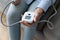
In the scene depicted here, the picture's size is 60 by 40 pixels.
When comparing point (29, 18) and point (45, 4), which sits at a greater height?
point (45, 4)

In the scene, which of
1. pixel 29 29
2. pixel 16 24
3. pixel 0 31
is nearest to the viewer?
pixel 29 29

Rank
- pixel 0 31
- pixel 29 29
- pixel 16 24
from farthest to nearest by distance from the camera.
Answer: pixel 0 31
pixel 16 24
pixel 29 29

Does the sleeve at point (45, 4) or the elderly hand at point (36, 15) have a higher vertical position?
the sleeve at point (45, 4)

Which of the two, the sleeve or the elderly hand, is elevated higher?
the sleeve

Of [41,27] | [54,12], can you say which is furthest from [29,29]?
[54,12]

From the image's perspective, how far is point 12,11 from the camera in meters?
1.01

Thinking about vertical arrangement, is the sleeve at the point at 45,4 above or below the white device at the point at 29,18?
above

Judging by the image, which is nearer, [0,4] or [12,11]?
[12,11]

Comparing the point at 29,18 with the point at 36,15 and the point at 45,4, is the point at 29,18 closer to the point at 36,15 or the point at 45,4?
the point at 36,15

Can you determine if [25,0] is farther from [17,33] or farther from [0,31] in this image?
[0,31]

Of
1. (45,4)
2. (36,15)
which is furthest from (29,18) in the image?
(45,4)

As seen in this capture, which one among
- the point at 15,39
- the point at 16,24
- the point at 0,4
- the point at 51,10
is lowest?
the point at 15,39

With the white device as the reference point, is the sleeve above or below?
above

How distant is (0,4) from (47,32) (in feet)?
2.47
